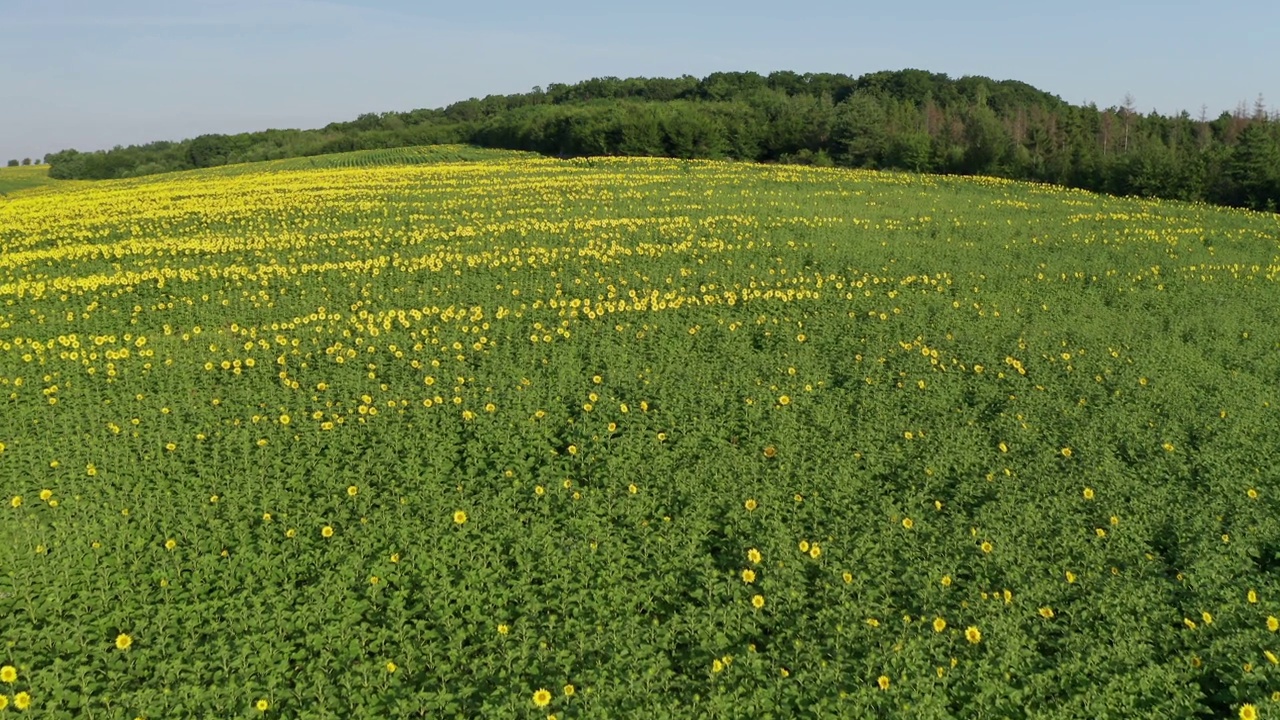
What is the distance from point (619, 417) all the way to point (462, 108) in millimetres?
123471

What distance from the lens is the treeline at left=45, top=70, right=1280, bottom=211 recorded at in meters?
33.2

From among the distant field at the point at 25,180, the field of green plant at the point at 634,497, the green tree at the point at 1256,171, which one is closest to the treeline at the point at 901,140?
the green tree at the point at 1256,171

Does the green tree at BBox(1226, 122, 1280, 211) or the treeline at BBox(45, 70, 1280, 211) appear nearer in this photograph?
the green tree at BBox(1226, 122, 1280, 211)

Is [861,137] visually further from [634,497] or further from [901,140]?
[634,497]

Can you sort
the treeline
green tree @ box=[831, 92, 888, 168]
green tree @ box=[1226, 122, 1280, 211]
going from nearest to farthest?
green tree @ box=[1226, 122, 1280, 211], the treeline, green tree @ box=[831, 92, 888, 168]

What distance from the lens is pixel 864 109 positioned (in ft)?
185

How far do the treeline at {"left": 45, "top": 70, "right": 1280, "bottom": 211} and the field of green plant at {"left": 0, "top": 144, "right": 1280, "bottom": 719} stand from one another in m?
23.8

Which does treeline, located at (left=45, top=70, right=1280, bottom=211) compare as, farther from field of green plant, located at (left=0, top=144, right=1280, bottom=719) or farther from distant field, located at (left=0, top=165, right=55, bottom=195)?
field of green plant, located at (left=0, top=144, right=1280, bottom=719)

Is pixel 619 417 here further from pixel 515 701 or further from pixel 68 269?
pixel 68 269

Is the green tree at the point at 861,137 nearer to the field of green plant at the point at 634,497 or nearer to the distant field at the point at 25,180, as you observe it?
the field of green plant at the point at 634,497

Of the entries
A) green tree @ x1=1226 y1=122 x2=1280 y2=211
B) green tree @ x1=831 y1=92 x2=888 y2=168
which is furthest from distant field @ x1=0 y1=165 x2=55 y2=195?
green tree @ x1=1226 y1=122 x2=1280 y2=211

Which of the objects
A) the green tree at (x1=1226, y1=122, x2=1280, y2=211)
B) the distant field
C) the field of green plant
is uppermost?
the distant field

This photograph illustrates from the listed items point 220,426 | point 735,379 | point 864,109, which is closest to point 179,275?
point 220,426

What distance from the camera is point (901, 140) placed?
50.4 metres
